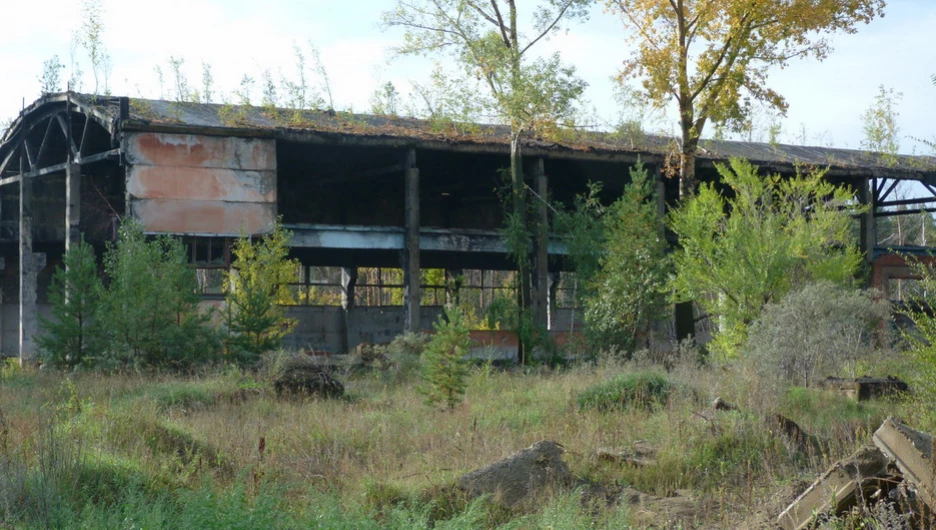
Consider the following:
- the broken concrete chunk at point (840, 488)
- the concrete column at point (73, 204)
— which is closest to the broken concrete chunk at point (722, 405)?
the broken concrete chunk at point (840, 488)

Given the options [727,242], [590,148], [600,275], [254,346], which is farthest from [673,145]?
[254,346]

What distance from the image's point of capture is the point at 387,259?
110 feet

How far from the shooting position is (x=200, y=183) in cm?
2294

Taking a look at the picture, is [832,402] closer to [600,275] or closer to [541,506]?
[541,506]

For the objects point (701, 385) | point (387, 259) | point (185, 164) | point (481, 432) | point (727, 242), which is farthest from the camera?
point (387, 259)

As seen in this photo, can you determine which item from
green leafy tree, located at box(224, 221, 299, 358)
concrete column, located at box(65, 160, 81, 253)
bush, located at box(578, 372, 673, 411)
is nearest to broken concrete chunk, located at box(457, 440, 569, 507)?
bush, located at box(578, 372, 673, 411)

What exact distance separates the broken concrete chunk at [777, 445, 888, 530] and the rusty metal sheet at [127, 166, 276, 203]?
702 inches

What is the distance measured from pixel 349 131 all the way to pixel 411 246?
130 inches

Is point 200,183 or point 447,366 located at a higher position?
point 200,183

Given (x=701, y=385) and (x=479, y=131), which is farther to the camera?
(x=479, y=131)

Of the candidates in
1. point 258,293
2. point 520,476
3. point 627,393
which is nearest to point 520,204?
point 258,293

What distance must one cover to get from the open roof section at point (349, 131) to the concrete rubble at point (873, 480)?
57.3ft

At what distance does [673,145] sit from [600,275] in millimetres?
5327

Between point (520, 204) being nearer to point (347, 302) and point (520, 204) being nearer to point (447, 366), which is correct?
point (347, 302)
